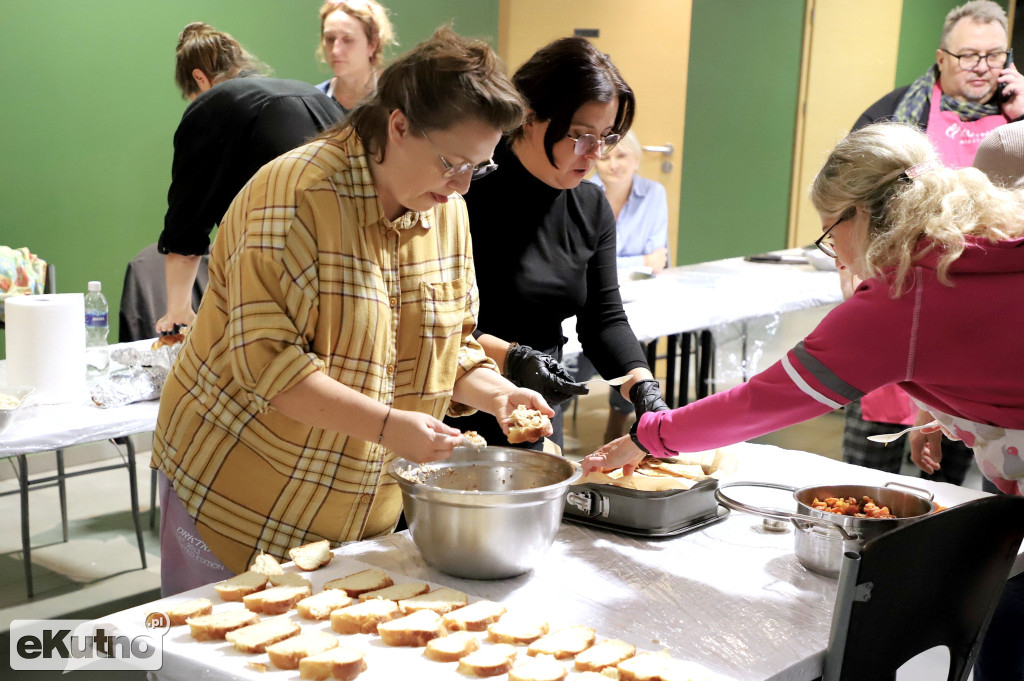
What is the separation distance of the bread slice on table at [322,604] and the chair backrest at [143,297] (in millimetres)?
2639

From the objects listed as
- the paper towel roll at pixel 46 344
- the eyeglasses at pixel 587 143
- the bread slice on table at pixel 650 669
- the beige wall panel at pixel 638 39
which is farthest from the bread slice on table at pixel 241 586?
the beige wall panel at pixel 638 39

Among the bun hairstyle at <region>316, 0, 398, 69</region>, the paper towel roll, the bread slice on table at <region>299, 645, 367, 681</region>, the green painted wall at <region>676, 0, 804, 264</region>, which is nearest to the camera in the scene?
the bread slice on table at <region>299, 645, 367, 681</region>

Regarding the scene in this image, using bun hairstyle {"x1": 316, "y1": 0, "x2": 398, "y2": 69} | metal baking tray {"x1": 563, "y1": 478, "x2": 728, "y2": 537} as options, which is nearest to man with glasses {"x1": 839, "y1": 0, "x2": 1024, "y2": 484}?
bun hairstyle {"x1": 316, "y1": 0, "x2": 398, "y2": 69}

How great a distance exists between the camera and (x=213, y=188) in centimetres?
295

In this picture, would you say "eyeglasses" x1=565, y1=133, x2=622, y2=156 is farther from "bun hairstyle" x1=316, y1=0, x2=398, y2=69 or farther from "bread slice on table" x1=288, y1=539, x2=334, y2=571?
"bun hairstyle" x1=316, y1=0, x2=398, y2=69

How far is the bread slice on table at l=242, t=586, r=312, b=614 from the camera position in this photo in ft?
4.54

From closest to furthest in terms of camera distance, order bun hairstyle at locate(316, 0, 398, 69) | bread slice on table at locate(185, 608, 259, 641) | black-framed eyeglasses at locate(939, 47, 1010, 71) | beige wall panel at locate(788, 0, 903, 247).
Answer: bread slice on table at locate(185, 608, 259, 641) < bun hairstyle at locate(316, 0, 398, 69) < black-framed eyeglasses at locate(939, 47, 1010, 71) < beige wall panel at locate(788, 0, 903, 247)

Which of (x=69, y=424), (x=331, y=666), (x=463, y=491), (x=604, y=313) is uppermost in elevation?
(x=604, y=313)

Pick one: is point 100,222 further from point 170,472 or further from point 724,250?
Result: point 724,250

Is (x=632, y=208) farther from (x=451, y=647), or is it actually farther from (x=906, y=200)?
(x=451, y=647)

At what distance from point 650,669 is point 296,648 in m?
0.44

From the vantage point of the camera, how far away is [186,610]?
4.45 ft

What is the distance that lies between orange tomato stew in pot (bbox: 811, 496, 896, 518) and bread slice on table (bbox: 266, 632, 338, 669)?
0.82m

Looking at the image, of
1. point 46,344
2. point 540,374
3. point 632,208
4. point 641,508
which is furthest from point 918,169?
point 632,208
